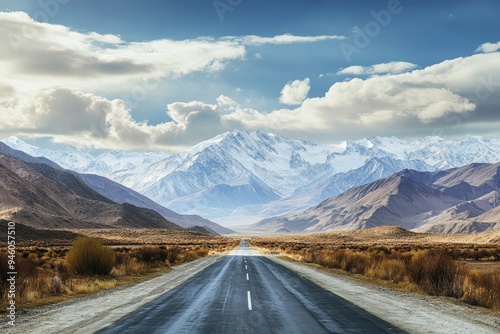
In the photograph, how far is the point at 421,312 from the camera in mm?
16797

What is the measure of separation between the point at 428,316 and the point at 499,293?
4950 millimetres

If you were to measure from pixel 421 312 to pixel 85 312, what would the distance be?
10.9 metres

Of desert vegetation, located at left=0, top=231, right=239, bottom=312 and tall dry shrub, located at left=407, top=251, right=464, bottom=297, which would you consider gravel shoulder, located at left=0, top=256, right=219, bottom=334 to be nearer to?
desert vegetation, located at left=0, top=231, right=239, bottom=312

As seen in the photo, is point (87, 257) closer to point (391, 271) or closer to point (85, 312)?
point (85, 312)

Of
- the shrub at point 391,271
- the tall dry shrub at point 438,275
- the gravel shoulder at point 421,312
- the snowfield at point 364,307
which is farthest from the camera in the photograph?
the shrub at point 391,271

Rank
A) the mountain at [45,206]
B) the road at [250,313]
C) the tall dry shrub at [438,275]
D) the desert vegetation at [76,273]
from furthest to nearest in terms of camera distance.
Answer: the mountain at [45,206] → the tall dry shrub at [438,275] → the desert vegetation at [76,273] → the road at [250,313]

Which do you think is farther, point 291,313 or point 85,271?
point 85,271

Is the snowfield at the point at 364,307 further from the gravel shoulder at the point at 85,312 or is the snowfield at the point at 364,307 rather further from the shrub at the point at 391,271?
the shrub at the point at 391,271

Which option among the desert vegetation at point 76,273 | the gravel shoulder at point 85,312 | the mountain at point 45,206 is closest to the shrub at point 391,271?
the gravel shoulder at point 85,312

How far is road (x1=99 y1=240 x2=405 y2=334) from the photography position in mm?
13719

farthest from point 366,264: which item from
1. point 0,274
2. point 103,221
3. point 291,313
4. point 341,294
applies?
point 103,221

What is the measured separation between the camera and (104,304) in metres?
18.7

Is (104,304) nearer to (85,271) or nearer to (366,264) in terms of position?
(85,271)

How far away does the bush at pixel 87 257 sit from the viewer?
28531mm
